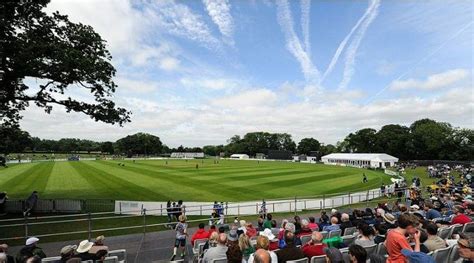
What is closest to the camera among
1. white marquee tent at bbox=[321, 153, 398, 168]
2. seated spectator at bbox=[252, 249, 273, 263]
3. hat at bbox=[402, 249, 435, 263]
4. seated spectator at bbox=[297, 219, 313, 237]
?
seated spectator at bbox=[252, 249, 273, 263]

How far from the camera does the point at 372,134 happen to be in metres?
130

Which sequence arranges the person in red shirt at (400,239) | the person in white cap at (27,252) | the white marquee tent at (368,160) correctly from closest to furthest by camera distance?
the person in red shirt at (400,239) < the person in white cap at (27,252) < the white marquee tent at (368,160)

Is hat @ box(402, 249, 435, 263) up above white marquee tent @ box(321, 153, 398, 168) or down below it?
above

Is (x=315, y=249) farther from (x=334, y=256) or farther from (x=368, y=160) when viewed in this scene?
(x=368, y=160)

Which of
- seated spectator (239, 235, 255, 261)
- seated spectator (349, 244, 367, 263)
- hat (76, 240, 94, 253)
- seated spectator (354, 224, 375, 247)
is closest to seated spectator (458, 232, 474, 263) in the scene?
seated spectator (354, 224, 375, 247)

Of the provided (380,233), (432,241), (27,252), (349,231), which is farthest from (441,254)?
(27,252)

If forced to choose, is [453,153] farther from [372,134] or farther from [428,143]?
[372,134]

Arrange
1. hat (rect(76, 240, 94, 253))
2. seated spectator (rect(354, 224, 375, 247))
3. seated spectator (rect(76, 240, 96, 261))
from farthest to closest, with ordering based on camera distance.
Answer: hat (rect(76, 240, 94, 253)), seated spectator (rect(76, 240, 96, 261)), seated spectator (rect(354, 224, 375, 247))

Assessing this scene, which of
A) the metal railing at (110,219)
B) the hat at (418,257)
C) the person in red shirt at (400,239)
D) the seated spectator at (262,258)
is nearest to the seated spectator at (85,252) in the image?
the metal railing at (110,219)

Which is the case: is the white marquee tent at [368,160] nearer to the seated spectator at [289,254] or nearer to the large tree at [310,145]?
Result: the seated spectator at [289,254]

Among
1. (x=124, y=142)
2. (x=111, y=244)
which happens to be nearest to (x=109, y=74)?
(x=111, y=244)

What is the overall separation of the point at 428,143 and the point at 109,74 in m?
111

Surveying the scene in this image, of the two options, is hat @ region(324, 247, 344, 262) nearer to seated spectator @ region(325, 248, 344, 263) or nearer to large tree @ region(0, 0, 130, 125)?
seated spectator @ region(325, 248, 344, 263)

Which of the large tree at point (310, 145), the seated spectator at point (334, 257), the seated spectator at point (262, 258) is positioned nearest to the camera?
the seated spectator at point (262, 258)
